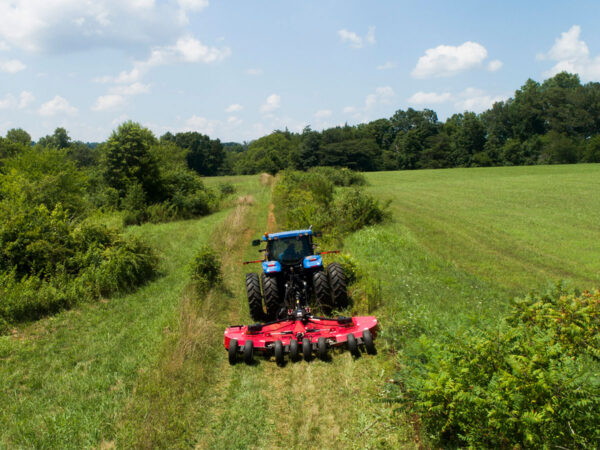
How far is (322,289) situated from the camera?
7875 mm

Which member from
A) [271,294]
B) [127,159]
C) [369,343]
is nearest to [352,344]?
[369,343]

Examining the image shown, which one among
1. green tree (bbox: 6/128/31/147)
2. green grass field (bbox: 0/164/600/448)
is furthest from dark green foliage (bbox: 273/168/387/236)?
green tree (bbox: 6/128/31/147)

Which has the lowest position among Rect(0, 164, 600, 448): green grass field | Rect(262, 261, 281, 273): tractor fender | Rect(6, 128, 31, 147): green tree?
Rect(0, 164, 600, 448): green grass field

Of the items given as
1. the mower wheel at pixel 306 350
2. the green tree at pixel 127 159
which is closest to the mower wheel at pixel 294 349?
the mower wheel at pixel 306 350

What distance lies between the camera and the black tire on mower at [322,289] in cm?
786

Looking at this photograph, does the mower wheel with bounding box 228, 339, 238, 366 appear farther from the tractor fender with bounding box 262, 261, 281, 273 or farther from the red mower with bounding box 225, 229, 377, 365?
the tractor fender with bounding box 262, 261, 281, 273

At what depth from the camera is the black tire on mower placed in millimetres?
7855

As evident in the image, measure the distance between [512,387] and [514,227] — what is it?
699 inches

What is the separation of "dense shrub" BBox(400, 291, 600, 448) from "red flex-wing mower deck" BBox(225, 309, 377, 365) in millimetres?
1739

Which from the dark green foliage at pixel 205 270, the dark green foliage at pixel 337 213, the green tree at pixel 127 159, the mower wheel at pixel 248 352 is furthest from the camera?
the green tree at pixel 127 159

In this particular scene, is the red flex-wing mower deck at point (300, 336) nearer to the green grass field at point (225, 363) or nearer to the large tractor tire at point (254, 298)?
the green grass field at point (225, 363)

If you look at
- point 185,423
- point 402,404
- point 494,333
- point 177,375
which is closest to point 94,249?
point 177,375

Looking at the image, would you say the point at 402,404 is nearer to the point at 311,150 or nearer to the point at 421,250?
the point at 421,250

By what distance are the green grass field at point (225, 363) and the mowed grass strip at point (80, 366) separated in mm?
23
